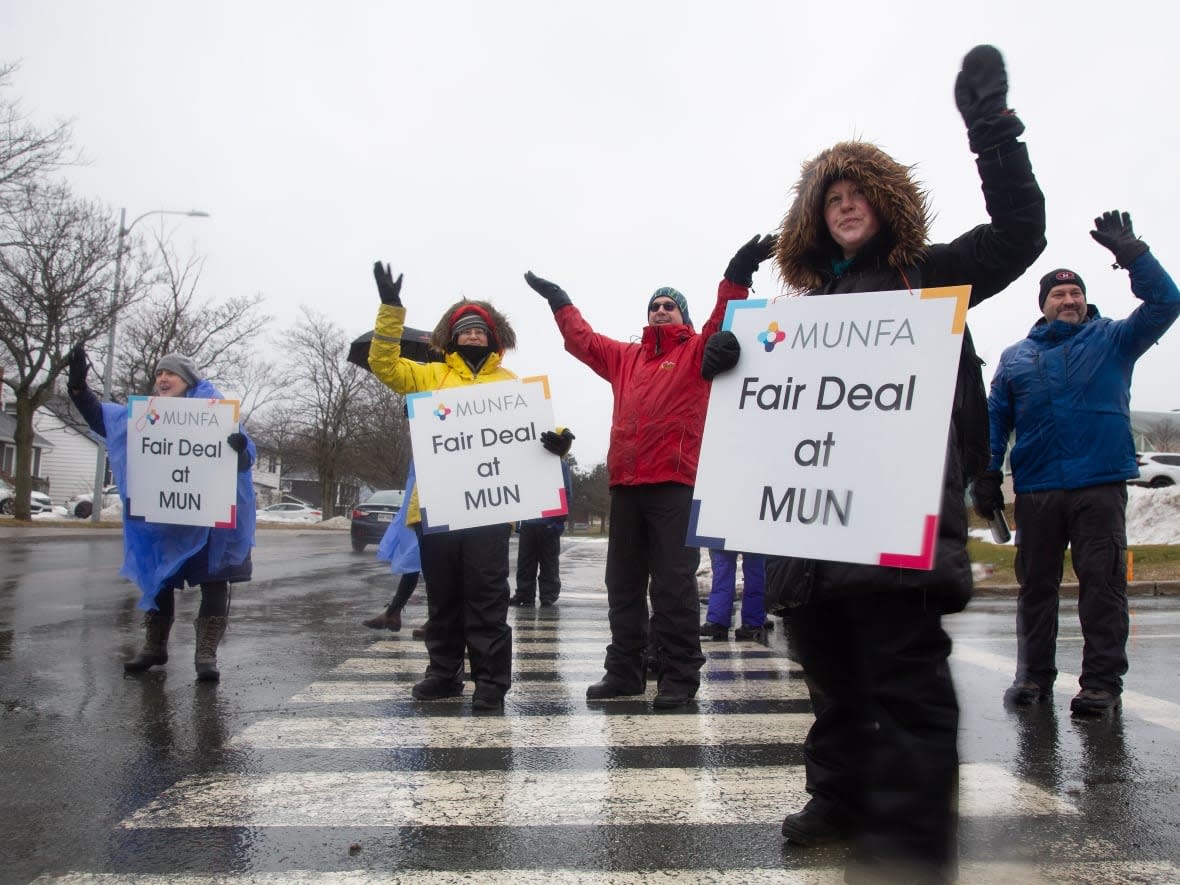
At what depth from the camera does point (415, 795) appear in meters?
3.01

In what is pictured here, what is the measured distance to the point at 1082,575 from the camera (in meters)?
4.38

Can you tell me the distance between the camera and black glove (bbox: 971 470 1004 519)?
4418 mm

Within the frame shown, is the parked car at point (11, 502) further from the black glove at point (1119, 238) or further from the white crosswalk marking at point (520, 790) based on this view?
the black glove at point (1119, 238)

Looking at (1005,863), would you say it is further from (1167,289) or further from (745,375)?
(1167,289)

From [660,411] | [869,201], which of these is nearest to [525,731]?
[660,411]

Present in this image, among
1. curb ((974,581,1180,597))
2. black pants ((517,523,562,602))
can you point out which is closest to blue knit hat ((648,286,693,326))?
black pants ((517,523,562,602))

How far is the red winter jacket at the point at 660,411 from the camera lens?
14.3 ft

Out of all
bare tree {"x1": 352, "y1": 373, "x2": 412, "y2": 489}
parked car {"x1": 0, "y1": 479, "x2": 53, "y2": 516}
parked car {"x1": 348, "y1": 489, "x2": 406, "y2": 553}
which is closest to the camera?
parked car {"x1": 348, "y1": 489, "x2": 406, "y2": 553}

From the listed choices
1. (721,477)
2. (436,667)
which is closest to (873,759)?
(721,477)

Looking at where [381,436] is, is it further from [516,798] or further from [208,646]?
[516,798]

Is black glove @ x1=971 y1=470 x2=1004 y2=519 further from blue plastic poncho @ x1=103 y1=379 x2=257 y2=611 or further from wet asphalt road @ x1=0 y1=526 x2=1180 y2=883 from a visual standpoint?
blue plastic poncho @ x1=103 y1=379 x2=257 y2=611

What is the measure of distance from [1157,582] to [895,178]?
9565mm

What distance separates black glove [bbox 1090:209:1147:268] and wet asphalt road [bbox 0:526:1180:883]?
2.10 metres

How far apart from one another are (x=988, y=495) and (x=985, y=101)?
2.76 meters
